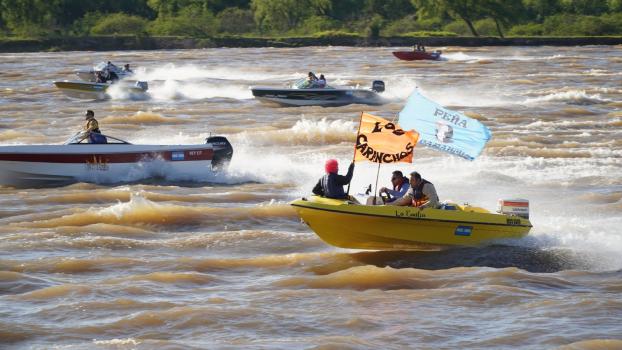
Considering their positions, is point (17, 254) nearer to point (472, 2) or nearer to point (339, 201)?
point (339, 201)

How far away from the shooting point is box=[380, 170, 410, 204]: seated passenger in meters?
17.9

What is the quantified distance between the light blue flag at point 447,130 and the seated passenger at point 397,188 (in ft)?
2.20

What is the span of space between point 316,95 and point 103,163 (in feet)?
55.2

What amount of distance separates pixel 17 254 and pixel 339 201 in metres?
5.41

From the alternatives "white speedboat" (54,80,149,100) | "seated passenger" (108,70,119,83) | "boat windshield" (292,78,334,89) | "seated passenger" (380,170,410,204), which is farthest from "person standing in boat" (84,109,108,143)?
"seated passenger" (108,70,119,83)

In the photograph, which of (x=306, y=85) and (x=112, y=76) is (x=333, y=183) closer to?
(x=306, y=85)

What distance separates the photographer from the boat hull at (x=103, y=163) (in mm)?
24688

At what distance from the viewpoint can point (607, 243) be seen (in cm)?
1881

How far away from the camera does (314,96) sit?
4109 cm

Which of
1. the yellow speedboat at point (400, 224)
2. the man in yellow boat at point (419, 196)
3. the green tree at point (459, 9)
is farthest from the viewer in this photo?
the green tree at point (459, 9)

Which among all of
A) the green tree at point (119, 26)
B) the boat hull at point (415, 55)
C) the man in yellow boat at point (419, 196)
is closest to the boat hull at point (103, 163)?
the man in yellow boat at point (419, 196)

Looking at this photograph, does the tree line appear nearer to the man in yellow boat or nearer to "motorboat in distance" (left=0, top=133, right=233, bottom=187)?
"motorboat in distance" (left=0, top=133, right=233, bottom=187)

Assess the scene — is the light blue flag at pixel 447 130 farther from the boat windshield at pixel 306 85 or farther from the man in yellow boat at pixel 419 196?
the boat windshield at pixel 306 85

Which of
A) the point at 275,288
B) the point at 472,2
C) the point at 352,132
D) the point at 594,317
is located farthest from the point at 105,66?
the point at 472,2
